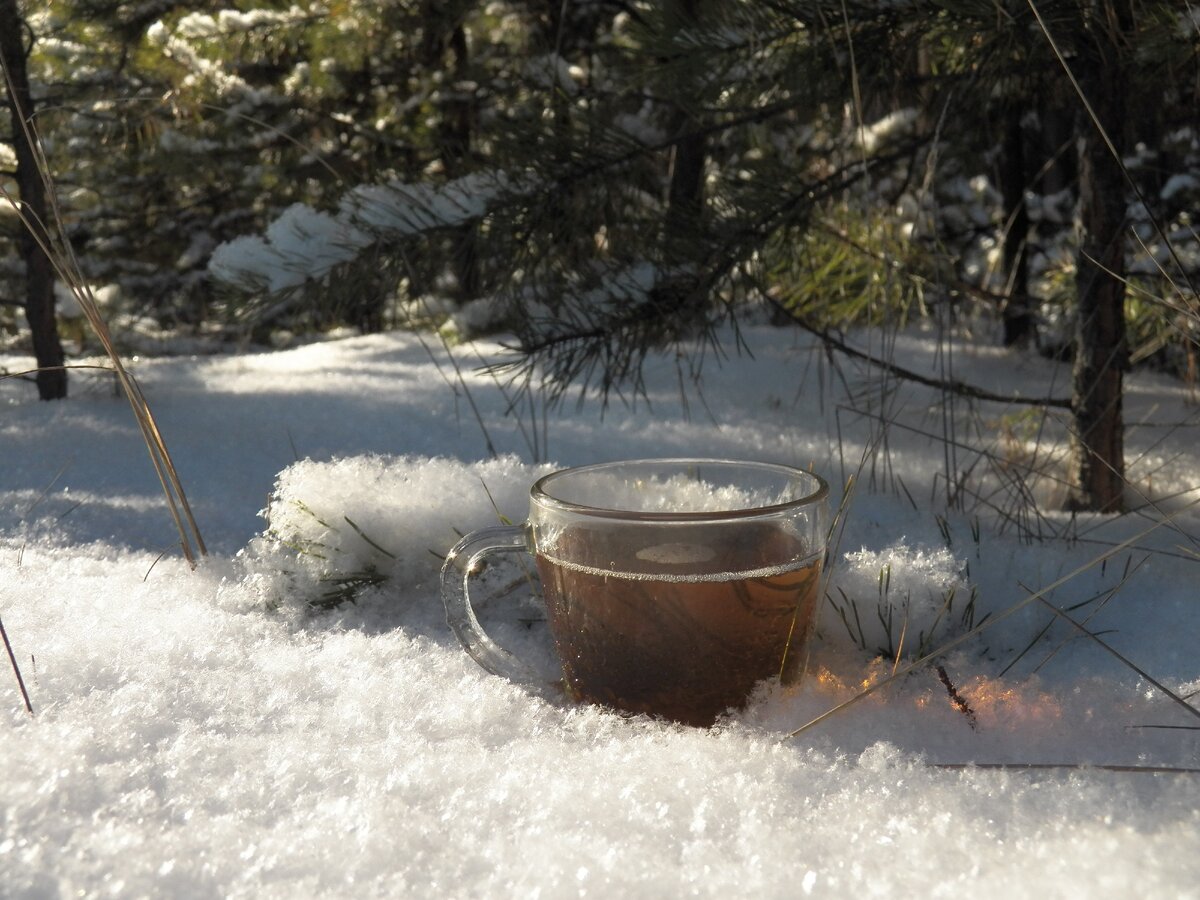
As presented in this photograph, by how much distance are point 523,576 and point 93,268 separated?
5255 mm

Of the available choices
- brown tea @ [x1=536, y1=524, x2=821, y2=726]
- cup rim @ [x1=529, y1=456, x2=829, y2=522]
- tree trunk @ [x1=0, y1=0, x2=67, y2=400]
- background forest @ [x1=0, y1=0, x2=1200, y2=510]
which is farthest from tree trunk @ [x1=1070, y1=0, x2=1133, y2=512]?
tree trunk @ [x1=0, y1=0, x2=67, y2=400]

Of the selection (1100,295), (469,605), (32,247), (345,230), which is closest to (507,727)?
(469,605)

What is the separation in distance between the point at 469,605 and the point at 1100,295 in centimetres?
124

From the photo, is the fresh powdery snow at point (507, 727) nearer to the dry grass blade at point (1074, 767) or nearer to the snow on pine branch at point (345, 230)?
the dry grass blade at point (1074, 767)

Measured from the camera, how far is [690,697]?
831 millimetres

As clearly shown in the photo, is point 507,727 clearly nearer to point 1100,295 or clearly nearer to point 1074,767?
point 1074,767

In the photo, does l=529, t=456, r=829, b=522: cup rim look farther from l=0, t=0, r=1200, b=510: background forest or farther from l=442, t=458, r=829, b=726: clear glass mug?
l=0, t=0, r=1200, b=510: background forest

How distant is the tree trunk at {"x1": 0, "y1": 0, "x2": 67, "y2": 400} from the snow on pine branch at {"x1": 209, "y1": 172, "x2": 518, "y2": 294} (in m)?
0.62

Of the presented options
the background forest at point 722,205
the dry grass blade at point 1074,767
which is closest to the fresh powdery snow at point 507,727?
the dry grass blade at point 1074,767

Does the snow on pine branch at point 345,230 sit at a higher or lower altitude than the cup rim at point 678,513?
higher

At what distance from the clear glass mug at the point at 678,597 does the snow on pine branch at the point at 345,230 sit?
0.83 meters

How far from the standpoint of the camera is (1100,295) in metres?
1.64

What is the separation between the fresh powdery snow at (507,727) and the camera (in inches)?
23.6

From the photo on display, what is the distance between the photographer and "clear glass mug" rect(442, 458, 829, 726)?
797 mm
